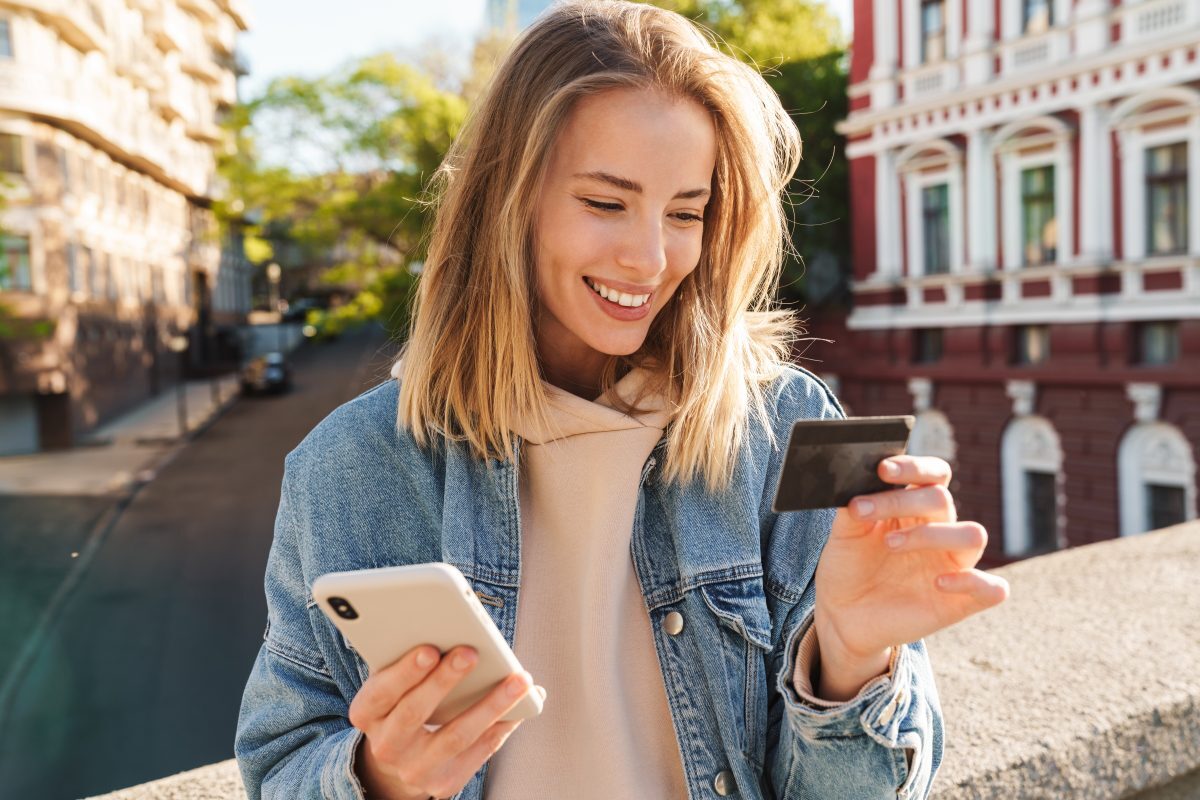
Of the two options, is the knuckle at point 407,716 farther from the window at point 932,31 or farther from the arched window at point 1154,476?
the window at point 932,31

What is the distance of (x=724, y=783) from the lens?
126 centimetres

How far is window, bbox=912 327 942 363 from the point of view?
18.6 meters

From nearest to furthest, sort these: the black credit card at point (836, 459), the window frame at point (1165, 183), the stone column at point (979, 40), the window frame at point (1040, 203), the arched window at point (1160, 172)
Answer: the black credit card at point (836, 459) < the arched window at point (1160, 172) < the window frame at point (1165, 183) < the window frame at point (1040, 203) < the stone column at point (979, 40)

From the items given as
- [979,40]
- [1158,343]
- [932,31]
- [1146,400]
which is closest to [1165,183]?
[1158,343]

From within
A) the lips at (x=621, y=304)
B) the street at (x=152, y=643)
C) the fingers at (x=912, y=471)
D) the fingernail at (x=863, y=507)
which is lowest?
the street at (x=152, y=643)

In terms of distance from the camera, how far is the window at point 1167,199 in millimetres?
14469

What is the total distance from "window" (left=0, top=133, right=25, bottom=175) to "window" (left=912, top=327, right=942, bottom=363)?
83.5ft

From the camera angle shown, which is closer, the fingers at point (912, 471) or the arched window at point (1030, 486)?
the fingers at point (912, 471)

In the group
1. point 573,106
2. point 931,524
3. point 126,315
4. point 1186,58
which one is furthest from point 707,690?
point 126,315

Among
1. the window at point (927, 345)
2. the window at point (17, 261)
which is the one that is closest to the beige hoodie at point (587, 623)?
the window at point (927, 345)

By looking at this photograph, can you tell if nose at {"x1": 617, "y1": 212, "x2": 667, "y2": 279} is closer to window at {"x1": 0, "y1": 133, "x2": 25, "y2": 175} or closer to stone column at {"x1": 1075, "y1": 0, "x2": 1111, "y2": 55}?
stone column at {"x1": 1075, "y1": 0, "x2": 1111, "y2": 55}

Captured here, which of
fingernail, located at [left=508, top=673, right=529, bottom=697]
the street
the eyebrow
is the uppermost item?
the eyebrow

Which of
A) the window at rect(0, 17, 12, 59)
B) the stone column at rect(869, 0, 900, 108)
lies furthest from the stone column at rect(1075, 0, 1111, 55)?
the window at rect(0, 17, 12, 59)

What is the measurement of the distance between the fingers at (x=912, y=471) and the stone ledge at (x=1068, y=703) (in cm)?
57
